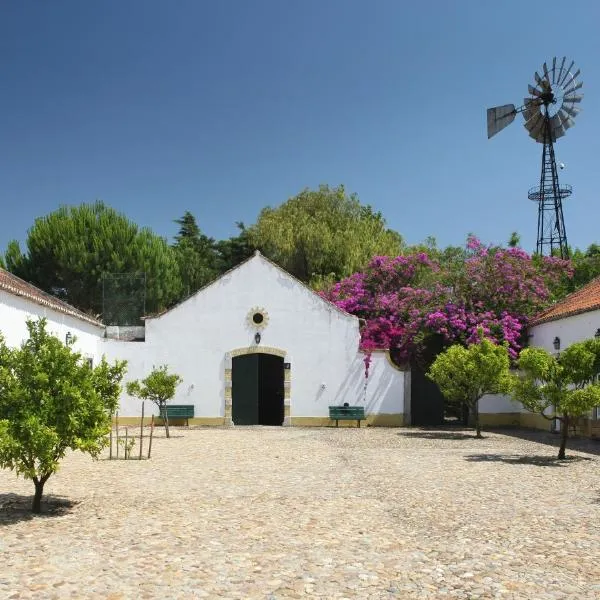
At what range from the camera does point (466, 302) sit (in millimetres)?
23688

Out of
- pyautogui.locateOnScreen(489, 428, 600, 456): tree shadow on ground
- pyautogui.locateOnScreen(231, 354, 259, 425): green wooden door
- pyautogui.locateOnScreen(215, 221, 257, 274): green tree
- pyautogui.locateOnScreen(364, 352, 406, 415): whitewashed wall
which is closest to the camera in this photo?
pyautogui.locateOnScreen(489, 428, 600, 456): tree shadow on ground

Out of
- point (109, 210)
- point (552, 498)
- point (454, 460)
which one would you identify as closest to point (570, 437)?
point (454, 460)

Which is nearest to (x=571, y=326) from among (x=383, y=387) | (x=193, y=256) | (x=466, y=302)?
(x=466, y=302)

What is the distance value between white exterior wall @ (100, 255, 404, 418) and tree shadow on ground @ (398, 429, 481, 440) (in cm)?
243

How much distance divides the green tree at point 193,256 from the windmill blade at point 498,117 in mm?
22219

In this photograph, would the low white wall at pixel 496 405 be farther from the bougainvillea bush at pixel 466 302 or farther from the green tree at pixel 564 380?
the green tree at pixel 564 380

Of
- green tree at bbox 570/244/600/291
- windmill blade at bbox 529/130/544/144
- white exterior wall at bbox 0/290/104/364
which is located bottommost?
white exterior wall at bbox 0/290/104/364

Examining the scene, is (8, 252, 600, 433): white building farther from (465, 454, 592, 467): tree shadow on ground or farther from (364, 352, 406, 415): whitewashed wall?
(465, 454, 592, 467): tree shadow on ground

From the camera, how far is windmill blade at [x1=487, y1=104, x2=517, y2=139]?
103ft

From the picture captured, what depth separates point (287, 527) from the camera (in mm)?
7621

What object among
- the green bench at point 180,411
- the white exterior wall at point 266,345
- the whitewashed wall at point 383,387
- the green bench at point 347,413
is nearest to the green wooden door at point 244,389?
the white exterior wall at point 266,345

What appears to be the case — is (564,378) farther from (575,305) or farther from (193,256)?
(193,256)

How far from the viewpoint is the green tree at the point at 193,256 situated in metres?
47.4

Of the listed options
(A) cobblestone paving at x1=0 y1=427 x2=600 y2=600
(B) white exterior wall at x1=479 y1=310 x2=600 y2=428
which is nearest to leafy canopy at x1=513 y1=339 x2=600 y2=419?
(A) cobblestone paving at x1=0 y1=427 x2=600 y2=600
